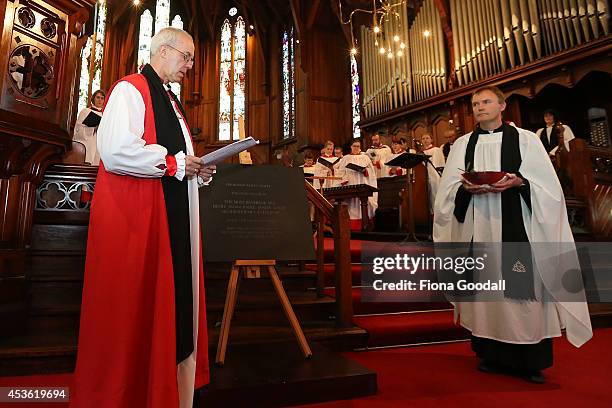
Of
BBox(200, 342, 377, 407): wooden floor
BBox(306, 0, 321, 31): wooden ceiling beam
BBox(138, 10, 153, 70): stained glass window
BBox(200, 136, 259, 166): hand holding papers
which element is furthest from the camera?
BBox(138, 10, 153, 70): stained glass window

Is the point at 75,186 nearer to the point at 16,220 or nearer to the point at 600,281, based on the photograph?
the point at 16,220

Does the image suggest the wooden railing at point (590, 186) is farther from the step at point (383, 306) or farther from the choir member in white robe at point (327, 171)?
the choir member in white robe at point (327, 171)

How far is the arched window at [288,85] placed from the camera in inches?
486

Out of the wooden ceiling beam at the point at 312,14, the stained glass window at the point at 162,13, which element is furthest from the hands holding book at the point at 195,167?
the stained glass window at the point at 162,13

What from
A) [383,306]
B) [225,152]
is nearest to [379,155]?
[383,306]

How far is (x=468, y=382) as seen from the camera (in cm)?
235

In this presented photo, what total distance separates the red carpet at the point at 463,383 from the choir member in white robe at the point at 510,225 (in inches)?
6.5

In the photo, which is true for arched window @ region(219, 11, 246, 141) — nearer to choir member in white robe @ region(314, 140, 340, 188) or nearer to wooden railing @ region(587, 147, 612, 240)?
choir member in white robe @ region(314, 140, 340, 188)

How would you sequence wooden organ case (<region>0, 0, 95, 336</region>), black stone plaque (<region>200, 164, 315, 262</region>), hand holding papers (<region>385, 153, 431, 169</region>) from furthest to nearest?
hand holding papers (<region>385, 153, 431, 169</region>) < wooden organ case (<region>0, 0, 95, 336</region>) < black stone plaque (<region>200, 164, 315, 262</region>)

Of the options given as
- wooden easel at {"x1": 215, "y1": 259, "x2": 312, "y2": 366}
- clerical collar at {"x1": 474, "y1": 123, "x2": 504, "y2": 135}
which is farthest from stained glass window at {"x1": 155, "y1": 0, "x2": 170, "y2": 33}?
wooden easel at {"x1": 215, "y1": 259, "x2": 312, "y2": 366}

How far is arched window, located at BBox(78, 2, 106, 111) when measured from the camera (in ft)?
35.7

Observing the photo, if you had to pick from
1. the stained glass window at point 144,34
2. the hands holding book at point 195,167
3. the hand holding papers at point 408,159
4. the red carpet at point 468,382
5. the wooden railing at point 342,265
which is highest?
the stained glass window at point 144,34

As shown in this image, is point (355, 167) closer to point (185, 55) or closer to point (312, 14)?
point (185, 55)

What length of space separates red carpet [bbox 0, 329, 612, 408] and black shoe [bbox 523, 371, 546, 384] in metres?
0.03
